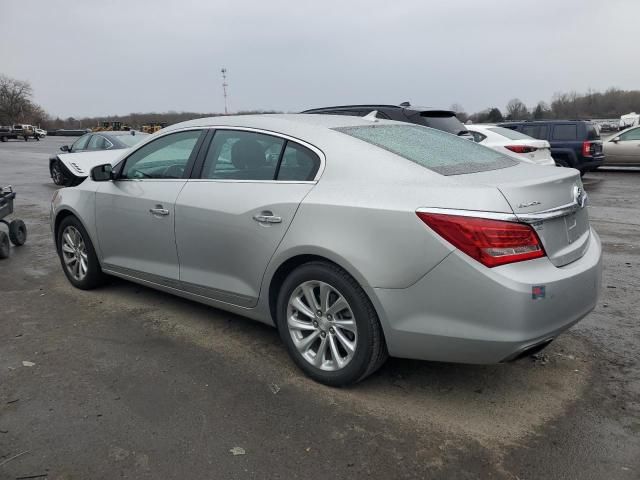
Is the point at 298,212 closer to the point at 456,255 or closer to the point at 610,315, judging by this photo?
the point at 456,255

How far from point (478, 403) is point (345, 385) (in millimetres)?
771

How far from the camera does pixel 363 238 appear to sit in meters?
3.04

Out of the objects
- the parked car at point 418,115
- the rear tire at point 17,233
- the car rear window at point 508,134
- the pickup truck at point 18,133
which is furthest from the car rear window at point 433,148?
the pickup truck at point 18,133

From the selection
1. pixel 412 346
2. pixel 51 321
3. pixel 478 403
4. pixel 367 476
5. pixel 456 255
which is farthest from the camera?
pixel 51 321

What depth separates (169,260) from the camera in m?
4.31

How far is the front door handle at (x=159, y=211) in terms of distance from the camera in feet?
13.9

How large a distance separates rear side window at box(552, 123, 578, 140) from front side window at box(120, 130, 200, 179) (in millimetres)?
13096

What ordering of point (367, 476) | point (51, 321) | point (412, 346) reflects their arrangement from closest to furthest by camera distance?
point (367, 476)
point (412, 346)
point (51, 321)

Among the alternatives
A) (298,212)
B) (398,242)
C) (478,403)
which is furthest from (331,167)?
(478,403)

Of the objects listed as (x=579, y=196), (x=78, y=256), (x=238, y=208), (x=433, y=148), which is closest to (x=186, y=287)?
(x=238, y=208)

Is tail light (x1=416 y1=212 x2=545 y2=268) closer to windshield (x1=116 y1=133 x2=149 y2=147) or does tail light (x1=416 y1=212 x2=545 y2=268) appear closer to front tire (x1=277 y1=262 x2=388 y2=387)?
front tire (x1=277 y1=262 x2=388 y2=387)

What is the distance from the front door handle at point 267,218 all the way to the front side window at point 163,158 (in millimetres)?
1020

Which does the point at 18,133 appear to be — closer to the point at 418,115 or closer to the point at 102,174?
the point at 418,115

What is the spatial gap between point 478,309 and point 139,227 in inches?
112
